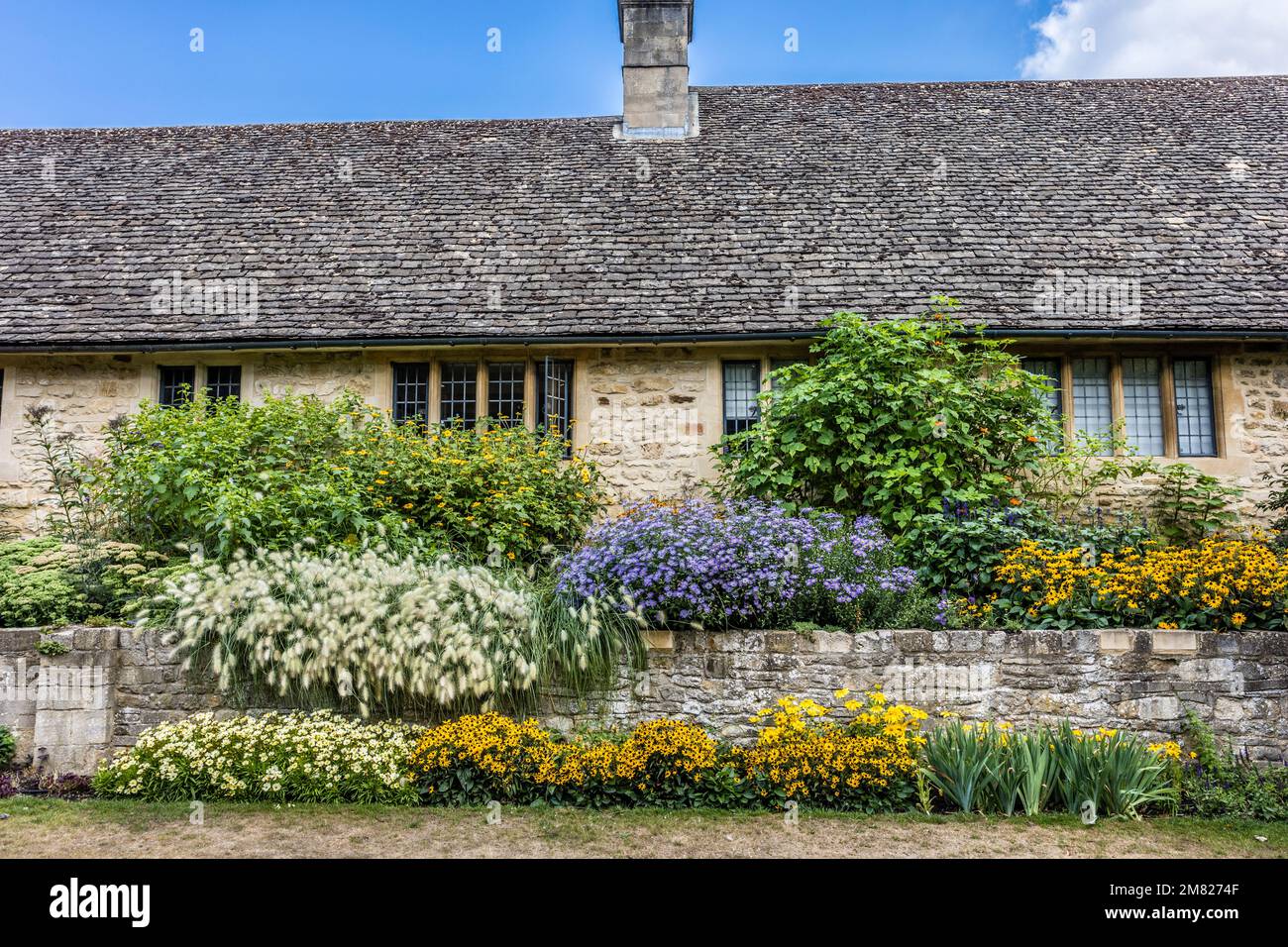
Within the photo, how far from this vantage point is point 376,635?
5.96 meters

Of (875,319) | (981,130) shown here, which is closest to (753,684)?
(875,319)

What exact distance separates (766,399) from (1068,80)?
9.38 m

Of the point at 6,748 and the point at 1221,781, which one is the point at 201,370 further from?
the point at 1221,781

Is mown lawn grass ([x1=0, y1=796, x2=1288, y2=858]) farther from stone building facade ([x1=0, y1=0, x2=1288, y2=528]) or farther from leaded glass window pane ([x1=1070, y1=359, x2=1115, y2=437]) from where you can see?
leaded glass window pane ([x1=1070, y1=359, x2=1115, y2=437])

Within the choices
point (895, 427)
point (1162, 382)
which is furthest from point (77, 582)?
point (1162, 382)

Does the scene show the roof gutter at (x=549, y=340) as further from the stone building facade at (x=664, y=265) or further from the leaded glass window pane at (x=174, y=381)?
the leaded glass window pane at (x=174, y=381)

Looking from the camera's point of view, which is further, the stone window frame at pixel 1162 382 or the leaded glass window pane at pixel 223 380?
the leaded glass window pane at pixel 223 380

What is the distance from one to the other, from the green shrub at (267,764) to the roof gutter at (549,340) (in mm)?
4665

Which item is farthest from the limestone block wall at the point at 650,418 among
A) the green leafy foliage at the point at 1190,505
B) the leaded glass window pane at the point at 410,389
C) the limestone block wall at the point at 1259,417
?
the limestone block wall at the point at 1259,417

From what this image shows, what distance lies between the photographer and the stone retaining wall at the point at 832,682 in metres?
6.18

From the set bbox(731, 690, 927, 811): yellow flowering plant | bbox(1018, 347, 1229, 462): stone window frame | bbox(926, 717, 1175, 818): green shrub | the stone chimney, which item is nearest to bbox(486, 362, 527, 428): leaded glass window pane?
the stone chimney

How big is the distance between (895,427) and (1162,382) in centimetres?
358

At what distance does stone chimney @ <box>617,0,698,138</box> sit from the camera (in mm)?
13359

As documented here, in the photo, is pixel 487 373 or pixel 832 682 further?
pixel 487 373
